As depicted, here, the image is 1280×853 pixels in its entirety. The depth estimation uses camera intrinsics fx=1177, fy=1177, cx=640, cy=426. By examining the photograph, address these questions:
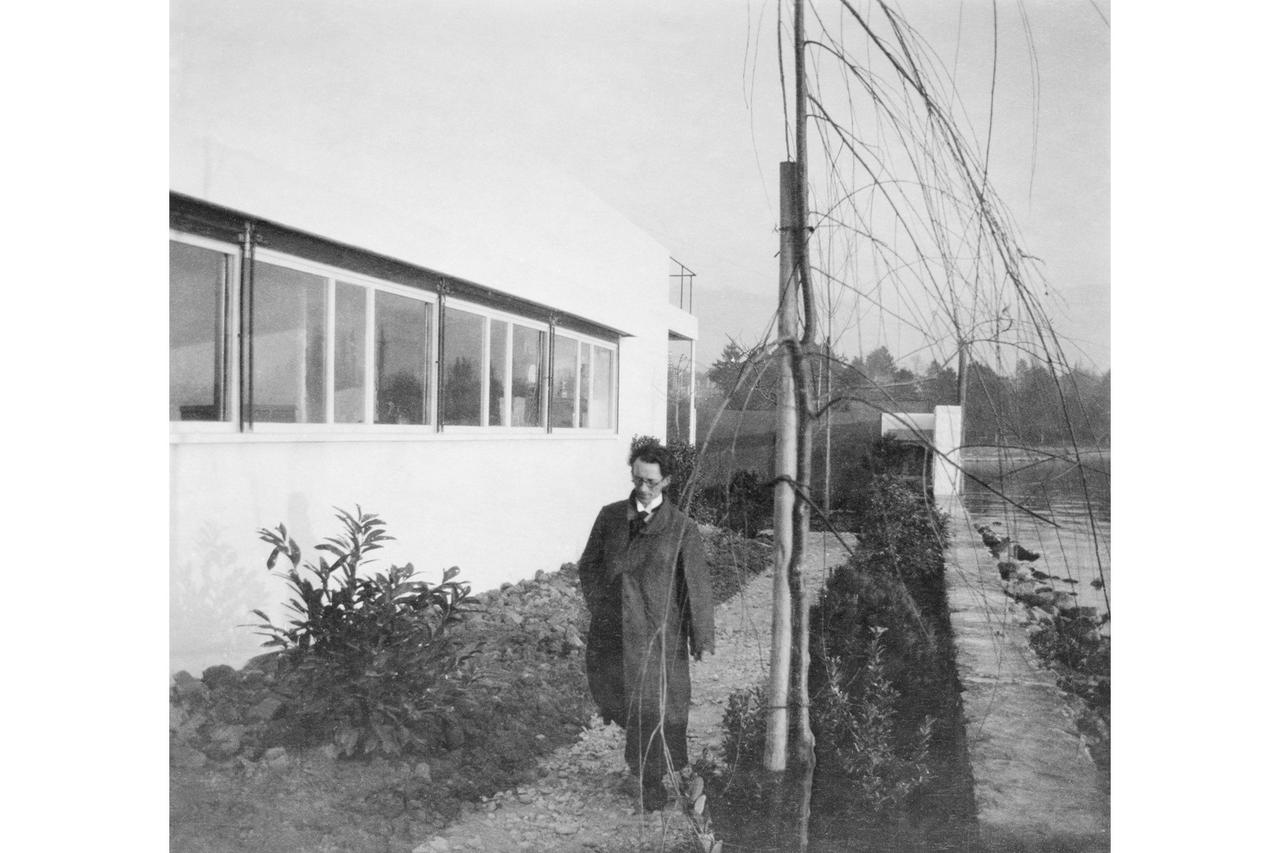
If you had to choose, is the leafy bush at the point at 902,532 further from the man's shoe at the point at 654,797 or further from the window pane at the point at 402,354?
the window pane at the point at 402,354

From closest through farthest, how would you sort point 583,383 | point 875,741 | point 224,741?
1. point 875,741
2. point 583,383
3. point 224,741

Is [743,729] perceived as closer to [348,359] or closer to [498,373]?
[498,373]

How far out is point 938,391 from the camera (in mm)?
3521

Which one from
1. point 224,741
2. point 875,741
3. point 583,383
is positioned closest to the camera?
point 875,741

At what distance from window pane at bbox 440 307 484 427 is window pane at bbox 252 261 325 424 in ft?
1.27

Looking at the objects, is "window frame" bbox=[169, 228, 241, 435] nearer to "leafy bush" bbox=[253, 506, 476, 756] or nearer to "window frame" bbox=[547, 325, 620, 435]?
"leafy bush" bbox=[253, 506, 476, 756]

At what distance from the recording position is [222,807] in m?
3.74

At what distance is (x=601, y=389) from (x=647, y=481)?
0.31m

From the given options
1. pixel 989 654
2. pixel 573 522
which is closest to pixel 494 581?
pixel 573 522

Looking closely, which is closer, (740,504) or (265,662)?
(740,504)

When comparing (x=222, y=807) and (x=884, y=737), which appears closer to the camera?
(x=884, y=737)

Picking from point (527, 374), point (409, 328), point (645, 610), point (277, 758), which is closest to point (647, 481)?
point (645, 610)

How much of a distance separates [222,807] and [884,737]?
2089 millimetres

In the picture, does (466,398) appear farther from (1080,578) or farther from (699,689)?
(1080,578)
